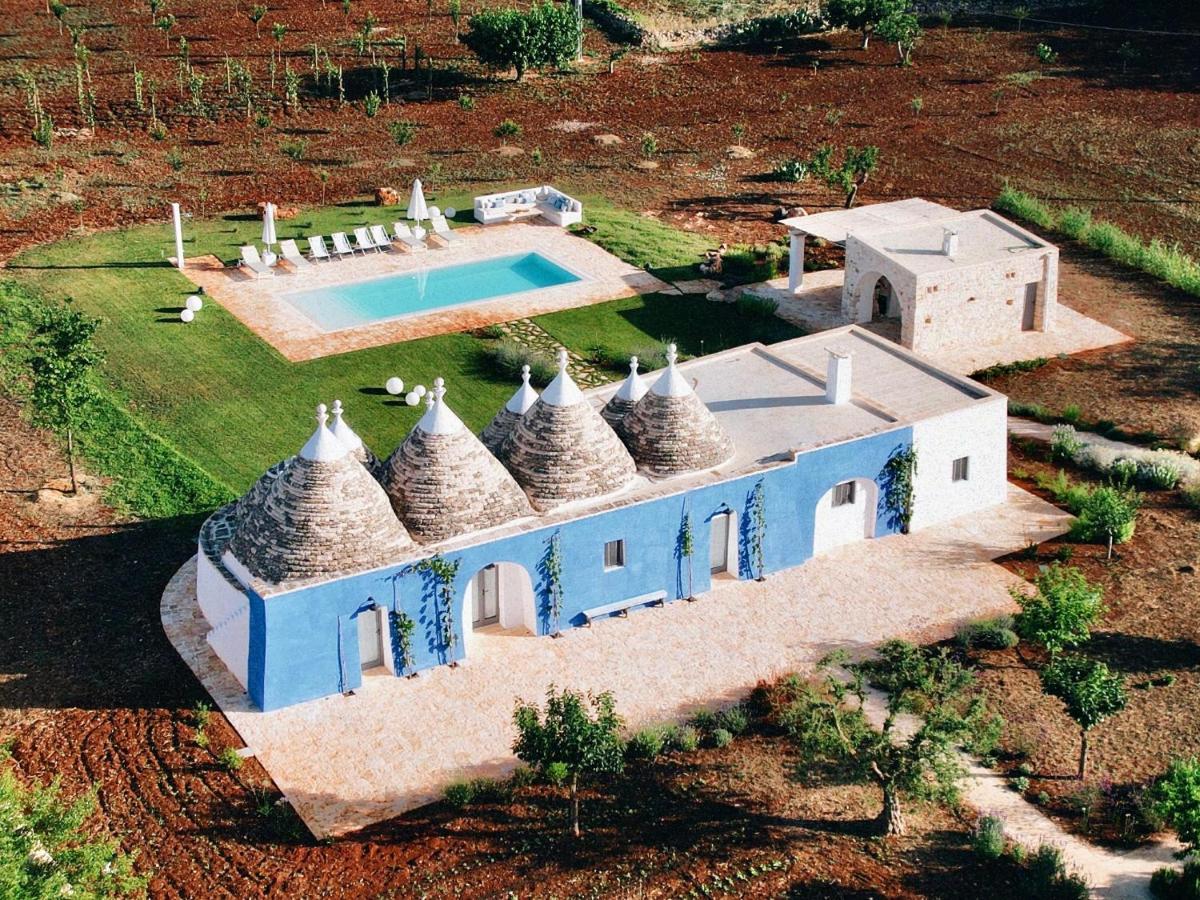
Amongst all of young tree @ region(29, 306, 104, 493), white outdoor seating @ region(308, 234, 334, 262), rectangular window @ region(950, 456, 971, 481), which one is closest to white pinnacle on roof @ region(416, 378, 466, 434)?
young tree @ region(29, 306, 104, 493)

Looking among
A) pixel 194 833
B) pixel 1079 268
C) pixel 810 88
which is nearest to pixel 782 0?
pixel 810 88

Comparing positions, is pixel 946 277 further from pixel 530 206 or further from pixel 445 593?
pixel 445 593

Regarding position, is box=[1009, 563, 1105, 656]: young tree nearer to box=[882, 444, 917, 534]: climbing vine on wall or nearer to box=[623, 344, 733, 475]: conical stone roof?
box=[882, 444, 917, 534]: climbing vine on wall

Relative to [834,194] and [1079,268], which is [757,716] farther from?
[834,194]

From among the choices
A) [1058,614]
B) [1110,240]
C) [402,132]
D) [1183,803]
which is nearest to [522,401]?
[1058,614]

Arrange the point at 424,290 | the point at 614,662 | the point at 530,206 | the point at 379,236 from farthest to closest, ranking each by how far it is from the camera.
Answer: the point at 530,206
the point at 379,236
the point at 424,290
the point at 614,662
